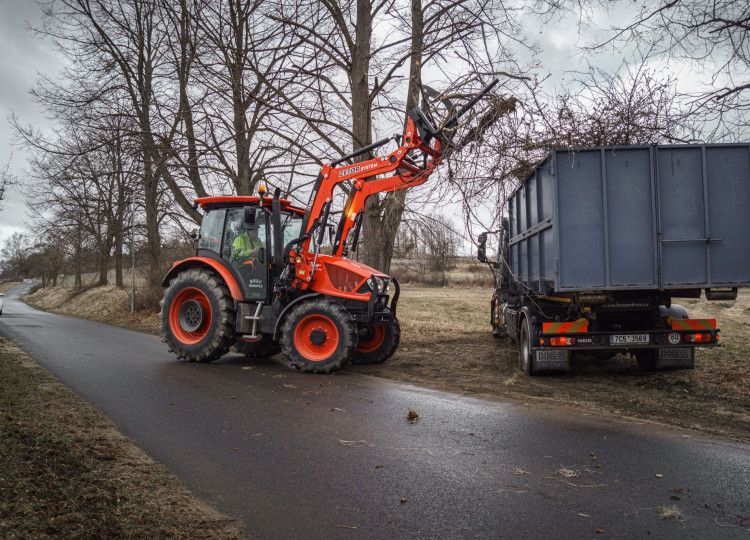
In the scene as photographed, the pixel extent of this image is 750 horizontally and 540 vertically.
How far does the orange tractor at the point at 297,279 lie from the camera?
829 cm

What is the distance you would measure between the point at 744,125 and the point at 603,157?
1.59 metres

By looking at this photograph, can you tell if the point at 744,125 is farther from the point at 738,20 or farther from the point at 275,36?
the point at 275,36

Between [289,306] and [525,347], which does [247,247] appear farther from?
[525,347]

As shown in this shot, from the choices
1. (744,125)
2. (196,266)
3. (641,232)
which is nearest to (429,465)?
(641,232)

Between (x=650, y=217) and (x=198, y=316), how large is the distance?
7.26 meters

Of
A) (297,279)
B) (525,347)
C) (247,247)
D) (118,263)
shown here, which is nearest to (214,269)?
(247,247)

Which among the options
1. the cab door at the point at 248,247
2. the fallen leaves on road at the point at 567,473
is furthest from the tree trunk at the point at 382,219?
the fallen leaves on road at the point at 567,473

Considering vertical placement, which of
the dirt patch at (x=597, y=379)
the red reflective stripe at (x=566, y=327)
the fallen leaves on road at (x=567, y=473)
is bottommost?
the fallen leaves on road at (x=567, y=473)

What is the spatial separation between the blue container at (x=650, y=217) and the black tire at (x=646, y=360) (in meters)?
1.60

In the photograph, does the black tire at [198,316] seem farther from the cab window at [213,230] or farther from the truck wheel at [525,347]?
the truck wheel at [525,347]

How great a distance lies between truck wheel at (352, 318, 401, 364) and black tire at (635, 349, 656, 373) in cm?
379

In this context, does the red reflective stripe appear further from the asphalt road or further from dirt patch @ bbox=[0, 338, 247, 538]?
dirt patch @ bbox=[0, 338, 247, 538]

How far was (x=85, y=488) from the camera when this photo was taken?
3398 millimetres

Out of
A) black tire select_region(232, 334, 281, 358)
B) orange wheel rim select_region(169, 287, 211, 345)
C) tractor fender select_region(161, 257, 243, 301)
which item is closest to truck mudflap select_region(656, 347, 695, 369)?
→ black tire select_region(232, 334, 281, 358)
